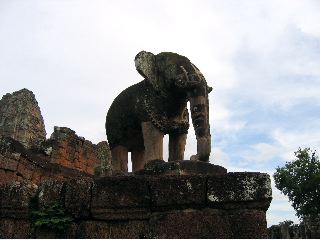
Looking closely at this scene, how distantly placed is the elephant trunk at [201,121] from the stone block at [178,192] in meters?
0.70

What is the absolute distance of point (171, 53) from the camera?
19.7 feet

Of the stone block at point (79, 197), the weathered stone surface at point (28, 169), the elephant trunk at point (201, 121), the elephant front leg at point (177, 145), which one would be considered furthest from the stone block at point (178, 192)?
the weathered stone surface at point (28, 169)

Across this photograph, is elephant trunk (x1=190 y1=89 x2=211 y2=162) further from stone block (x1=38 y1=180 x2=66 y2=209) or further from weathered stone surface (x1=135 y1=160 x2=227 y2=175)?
stone block (x1=38 y1=180 x2=66 y2=209)

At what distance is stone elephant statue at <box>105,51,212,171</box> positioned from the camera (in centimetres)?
551

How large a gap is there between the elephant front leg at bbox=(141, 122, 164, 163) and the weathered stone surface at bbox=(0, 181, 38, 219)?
61.2 inches

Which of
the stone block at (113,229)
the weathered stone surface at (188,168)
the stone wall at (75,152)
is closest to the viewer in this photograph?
the stone block at (113,229)

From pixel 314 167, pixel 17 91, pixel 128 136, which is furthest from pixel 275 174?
pixel 128 136

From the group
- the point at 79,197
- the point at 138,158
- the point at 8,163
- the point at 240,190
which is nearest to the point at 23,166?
the point at 8,163

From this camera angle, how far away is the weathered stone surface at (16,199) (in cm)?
523

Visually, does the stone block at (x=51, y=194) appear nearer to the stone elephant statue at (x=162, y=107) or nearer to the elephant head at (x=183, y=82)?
the stone elephant statue at (x=162, y=107)

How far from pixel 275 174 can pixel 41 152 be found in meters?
32.6

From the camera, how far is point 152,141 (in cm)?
573

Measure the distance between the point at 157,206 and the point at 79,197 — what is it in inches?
40.3

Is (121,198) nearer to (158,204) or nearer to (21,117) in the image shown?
(158,204)
